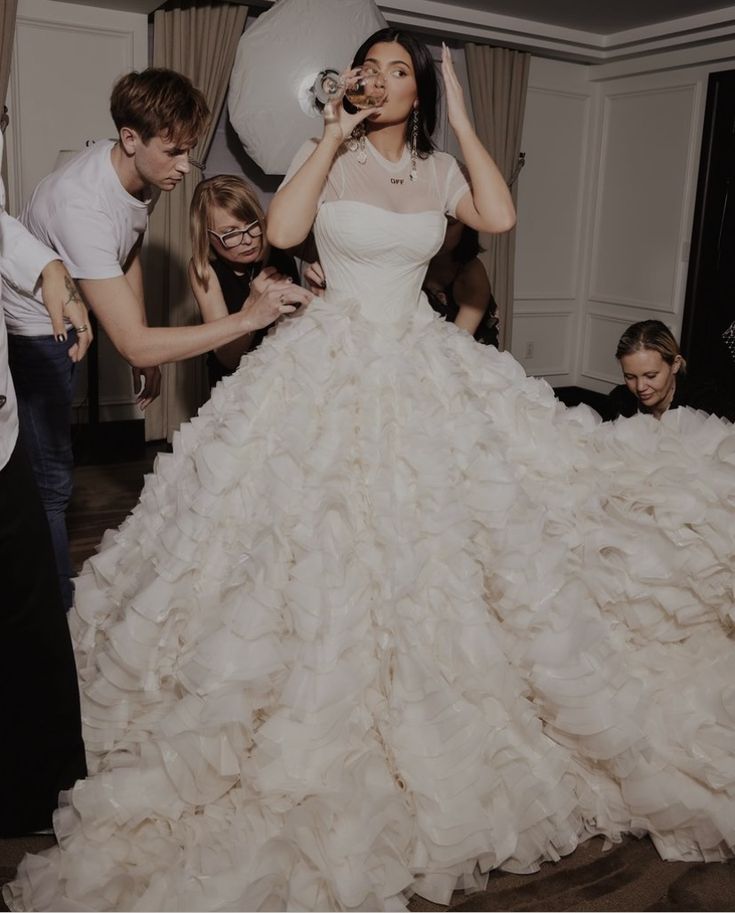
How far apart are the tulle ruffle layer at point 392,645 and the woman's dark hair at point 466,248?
0.63 metres

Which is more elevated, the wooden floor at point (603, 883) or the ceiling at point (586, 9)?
the ceiling at point (586, 9)

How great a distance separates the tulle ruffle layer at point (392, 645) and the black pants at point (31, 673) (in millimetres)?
129

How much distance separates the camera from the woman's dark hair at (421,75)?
2252 millimetres

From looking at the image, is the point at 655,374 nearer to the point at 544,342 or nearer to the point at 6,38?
the point at 6,38

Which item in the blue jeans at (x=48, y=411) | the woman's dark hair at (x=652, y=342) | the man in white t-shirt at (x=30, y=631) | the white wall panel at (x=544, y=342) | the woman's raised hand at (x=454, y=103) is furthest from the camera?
the white wall panel at (x=544, y=342)

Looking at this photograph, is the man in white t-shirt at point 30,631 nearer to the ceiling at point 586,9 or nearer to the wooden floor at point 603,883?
the wooden floor at point 603,883

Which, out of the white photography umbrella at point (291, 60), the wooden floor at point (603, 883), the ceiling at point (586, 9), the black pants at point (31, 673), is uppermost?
the ceiling at point (586, 9)

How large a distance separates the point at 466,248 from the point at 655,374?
785mm

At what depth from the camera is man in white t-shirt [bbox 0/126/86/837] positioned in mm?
1732

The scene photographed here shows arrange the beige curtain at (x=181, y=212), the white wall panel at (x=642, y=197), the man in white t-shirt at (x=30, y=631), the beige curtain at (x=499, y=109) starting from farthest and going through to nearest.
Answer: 1. the white wall panel at (x=642, y=197)
2. the beige curtain at (x=499, y=109)
3. the beige curtain at (x=181, y=212)
4. the man in white t-shirt at (x=30, y=631)

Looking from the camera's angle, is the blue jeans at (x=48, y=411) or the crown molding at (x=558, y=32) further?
the crown molding at (x=558, y=32)

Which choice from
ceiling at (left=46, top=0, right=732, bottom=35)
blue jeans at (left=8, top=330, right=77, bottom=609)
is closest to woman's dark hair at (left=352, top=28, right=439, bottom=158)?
blue jeans at (left=8, top=330, right=77, bottom=609)

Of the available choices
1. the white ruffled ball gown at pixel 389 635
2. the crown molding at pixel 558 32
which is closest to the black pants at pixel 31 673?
the white ruffled ball gown at pixel 389 635

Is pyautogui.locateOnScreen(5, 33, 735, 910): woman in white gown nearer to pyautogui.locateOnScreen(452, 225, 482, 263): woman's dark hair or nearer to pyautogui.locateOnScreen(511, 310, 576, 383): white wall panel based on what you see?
pyautogui.locateOnScreen(452, 225, 482, 263): woman's dark hair
